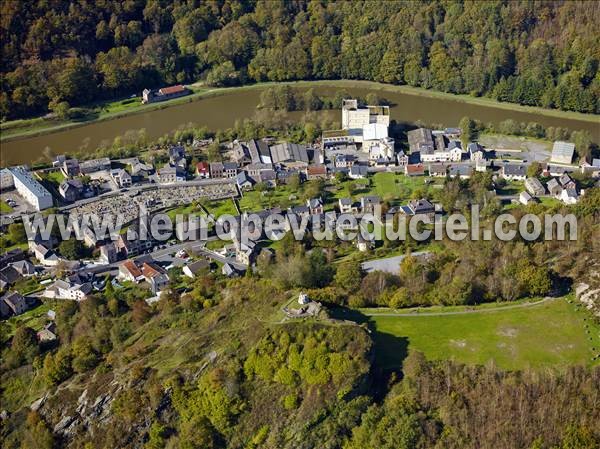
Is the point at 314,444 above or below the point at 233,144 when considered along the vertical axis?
below

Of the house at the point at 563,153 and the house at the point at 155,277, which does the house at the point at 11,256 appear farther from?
the house at the point at 563,153

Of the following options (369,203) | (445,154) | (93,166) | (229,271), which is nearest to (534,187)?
Answer: (445,154)

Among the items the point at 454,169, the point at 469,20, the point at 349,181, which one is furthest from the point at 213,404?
the point at 469,20

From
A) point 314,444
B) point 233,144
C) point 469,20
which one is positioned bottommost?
point 314,444

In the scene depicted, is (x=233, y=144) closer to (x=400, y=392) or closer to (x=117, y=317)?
(x=117, y=317)

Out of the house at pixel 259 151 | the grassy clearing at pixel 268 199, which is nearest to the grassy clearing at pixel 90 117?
the house at pixel 259 151

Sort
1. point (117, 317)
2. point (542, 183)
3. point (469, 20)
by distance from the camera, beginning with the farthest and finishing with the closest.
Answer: point (469, 20) < point (542, 183) < point (117, 317)
